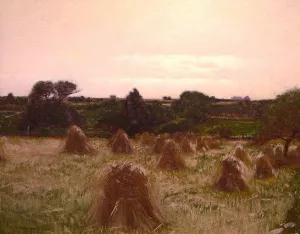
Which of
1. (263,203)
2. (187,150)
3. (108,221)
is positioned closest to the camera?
(108,221)

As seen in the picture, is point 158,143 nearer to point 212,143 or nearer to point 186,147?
point 186,147

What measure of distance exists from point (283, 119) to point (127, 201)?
2989 millimetres

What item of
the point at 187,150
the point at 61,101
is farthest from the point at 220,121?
the point at 61,101

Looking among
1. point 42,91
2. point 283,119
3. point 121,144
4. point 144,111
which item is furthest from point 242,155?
point 42,91

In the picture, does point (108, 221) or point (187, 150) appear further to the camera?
point (187, 150)

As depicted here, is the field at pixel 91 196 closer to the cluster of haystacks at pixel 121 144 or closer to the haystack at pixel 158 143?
the haystack at pixel 158 143

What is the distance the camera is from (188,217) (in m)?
3.58

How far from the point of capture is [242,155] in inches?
219

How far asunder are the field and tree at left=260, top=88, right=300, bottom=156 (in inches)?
15.0

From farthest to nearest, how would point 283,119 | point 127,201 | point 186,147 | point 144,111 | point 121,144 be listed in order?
point 121,144, point 186,147, point 283,119, point 144,111, point 127,201

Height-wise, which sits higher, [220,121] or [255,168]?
[220,121]

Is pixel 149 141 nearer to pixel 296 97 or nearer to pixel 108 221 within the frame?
pixel 296 97

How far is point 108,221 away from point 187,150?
3177 mm

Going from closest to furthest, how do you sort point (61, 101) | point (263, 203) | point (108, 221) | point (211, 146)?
1. point (108, 221)
2. point (263, 203)
3. point (61, 101)
4. point (211, 146)
